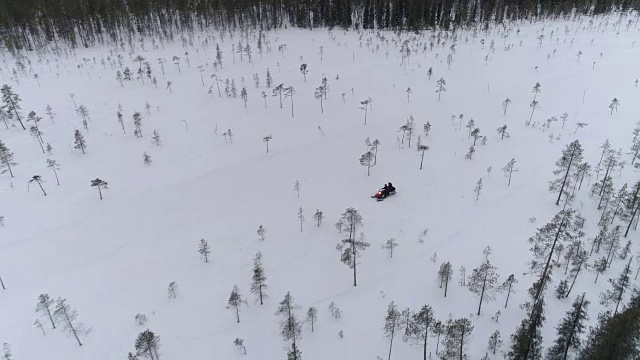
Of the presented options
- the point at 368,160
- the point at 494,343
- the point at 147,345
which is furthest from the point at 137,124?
the point at 494,343

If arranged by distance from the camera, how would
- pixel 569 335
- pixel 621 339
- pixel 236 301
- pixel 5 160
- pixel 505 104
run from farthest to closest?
pixel 505 104 < pixel 5 160 < pixel 236 301 < pixel 569 335 < pixel 621 339

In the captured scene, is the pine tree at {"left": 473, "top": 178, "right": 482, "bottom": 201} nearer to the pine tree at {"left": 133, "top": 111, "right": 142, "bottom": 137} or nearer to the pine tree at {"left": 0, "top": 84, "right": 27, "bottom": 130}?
the pine tree at {"left": 133, "top": 111, "right": 142, "bottom": 137}

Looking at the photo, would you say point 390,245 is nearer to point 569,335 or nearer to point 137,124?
point 569,335

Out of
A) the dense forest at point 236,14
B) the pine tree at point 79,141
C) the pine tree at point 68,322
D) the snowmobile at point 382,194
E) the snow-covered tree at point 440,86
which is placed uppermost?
the dense forest at point 236,14

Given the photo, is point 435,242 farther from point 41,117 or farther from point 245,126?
point 41,117

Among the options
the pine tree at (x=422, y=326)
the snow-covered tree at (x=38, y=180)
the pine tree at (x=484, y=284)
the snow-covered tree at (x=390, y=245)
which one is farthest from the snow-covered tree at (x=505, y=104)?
the snow-covered tree at (x=38, y=180)

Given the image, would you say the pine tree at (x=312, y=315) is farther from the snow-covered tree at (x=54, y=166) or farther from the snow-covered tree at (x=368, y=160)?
the snow-covered tree at (x=54, y=166)

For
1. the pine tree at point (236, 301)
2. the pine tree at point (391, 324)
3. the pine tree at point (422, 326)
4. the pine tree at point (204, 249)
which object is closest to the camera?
the pine tree at point (422, 326)

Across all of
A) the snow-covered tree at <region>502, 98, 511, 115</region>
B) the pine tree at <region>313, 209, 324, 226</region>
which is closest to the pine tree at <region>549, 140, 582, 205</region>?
the snow-covered tree at <region>502, 98, 511, 115</region>

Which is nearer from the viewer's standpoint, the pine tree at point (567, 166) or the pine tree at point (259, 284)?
the pine tree at point (259, 284)
